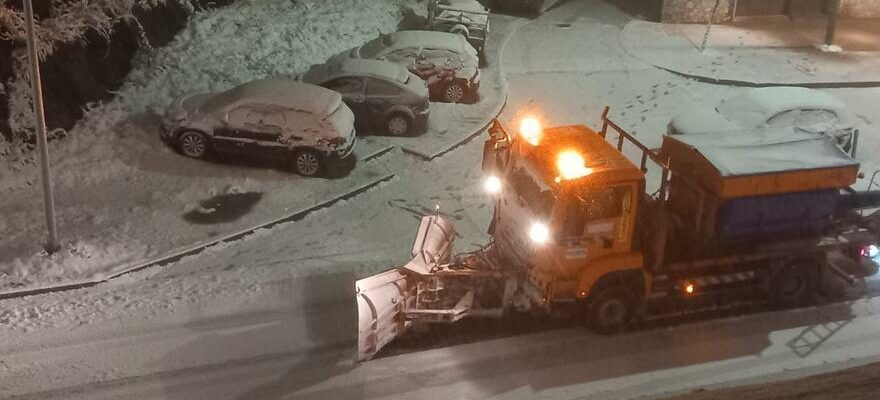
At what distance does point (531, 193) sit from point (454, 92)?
33.2 ft

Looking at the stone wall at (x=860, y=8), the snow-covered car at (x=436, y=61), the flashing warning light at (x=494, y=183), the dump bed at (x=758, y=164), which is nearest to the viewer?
the dump bed at (x=758, y=164)

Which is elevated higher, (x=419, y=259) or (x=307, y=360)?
(x=419, y=259)

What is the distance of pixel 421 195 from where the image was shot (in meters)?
18.5

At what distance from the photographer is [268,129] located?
18.8 meters

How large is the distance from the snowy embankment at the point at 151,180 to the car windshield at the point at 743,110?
25.6 ft

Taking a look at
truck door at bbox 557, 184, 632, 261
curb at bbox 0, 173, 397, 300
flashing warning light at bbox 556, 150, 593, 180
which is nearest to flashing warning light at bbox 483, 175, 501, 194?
flashing warning light at bbox 556, 150, 593, 180

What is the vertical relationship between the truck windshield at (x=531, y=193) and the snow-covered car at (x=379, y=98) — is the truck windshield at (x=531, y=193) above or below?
above

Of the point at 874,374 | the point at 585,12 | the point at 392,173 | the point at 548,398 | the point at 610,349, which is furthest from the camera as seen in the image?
the point at 585,12

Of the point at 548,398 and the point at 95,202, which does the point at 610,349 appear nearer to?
the point at 548,398

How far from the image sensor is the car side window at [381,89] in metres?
20.8

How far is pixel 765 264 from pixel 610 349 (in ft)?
9.19

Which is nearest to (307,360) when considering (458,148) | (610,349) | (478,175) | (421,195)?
(610,349)

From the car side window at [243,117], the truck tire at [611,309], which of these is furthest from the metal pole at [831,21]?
the car side window at [243,117]

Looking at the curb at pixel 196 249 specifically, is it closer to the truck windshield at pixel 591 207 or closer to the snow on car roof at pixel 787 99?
the truck windshield at pixel 591 207
